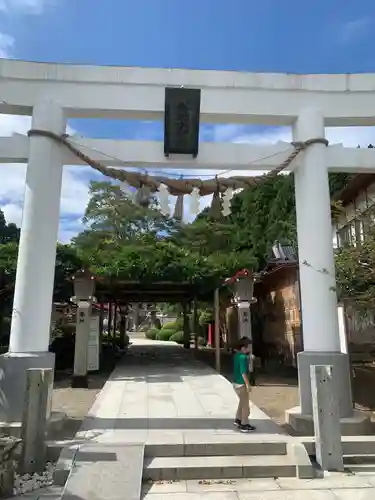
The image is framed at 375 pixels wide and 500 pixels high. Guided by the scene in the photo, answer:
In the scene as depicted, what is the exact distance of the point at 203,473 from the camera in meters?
5.33

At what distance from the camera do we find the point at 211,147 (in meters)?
7.52

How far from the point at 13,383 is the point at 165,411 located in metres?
2.86

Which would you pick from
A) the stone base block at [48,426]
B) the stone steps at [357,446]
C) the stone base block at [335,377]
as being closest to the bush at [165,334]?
the stone base block at [48,426]

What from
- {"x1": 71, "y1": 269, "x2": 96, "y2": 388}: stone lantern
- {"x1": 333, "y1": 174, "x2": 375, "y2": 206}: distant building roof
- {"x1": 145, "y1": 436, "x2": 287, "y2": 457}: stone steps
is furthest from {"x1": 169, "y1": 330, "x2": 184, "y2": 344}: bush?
{"x1": 145, "y1": 436, "x2": 287, "y2": 457}: stone steps

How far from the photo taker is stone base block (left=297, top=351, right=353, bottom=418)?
6.76 m

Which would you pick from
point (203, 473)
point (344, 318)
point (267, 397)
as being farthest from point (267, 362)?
point (203, 473)

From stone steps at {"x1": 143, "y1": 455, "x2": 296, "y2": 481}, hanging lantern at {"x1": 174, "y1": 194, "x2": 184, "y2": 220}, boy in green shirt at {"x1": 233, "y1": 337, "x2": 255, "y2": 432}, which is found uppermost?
hanging lantern at {"x1": 174, "y1": 194, "x2": 184, "y2": 220}

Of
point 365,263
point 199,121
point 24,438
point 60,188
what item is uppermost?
point 199,121

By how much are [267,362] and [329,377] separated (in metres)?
11.4

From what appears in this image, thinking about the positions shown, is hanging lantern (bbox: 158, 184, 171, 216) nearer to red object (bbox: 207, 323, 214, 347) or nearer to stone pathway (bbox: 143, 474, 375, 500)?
stone pathway (bbox: 143, 474, 375, 500)

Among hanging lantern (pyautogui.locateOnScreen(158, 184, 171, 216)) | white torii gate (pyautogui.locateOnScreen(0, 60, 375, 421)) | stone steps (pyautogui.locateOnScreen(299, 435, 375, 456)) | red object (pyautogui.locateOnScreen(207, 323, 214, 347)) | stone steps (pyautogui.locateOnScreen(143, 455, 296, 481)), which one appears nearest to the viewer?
stone steps (pyautogui.locateOnScreen(143, 455, 296, 481))

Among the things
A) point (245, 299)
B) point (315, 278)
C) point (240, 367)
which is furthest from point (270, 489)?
point (245, 299)

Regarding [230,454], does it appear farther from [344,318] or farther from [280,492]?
[344,318]

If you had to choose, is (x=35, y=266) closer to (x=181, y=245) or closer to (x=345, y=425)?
(x=345, y=425)
